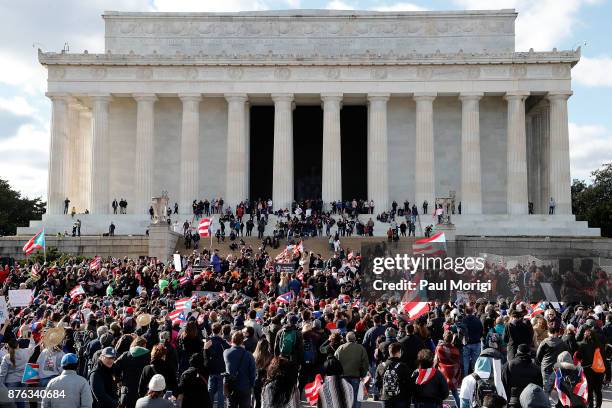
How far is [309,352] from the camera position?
16.7 meters

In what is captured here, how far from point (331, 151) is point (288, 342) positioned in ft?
163

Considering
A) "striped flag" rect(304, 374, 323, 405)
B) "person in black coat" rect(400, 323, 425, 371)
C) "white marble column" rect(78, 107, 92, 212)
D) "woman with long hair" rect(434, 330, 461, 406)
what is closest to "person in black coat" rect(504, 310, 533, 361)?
"woman with long hair" rect(434, 330, 461, 406)

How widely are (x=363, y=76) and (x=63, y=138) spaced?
26058 millimetres

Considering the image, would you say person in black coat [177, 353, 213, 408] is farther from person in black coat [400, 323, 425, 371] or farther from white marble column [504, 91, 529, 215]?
white marble column [504, 91, 529, 215]

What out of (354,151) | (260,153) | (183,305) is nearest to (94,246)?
(260,153)

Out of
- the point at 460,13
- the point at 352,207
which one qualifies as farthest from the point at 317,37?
the point at 352,207

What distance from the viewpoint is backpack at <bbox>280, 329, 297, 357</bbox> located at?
16.1m

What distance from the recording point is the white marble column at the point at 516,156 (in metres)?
64.9

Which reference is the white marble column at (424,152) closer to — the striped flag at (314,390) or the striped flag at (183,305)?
the striped flag at (183,305)

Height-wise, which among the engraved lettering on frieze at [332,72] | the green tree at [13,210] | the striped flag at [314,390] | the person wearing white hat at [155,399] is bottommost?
the striped flag at [314,390]

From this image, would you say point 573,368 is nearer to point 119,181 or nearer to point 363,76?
point 363,76

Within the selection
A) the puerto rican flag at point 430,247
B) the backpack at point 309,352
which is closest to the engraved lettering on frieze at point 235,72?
the puerto rican flag at point 430,247

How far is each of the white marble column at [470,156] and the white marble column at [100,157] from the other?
99.2ft

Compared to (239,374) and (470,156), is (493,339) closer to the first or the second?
(239,374)
